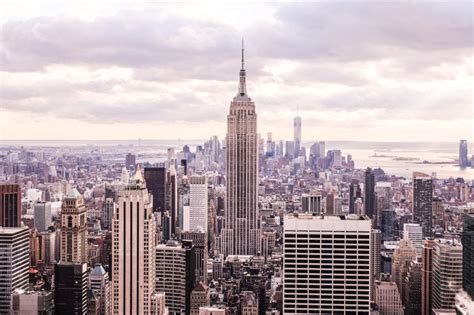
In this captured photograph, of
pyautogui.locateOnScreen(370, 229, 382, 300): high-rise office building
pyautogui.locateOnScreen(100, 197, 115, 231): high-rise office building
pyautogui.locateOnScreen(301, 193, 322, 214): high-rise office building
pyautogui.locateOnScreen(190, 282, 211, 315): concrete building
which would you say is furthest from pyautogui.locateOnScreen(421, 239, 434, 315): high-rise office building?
pyautogui.locateOnScreen(100, 197, 115, 231): high-rise office building

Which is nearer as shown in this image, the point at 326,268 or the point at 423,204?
the point at 326,268

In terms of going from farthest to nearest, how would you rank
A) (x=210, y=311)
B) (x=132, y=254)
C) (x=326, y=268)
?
(x=210, y=311) → (x=132, y=254) → (x=326, y=268)

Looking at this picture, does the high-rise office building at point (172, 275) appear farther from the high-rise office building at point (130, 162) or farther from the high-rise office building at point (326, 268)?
the high-rise office building at point (326, 268)

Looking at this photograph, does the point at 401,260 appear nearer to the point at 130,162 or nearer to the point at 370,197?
the point at 370,197

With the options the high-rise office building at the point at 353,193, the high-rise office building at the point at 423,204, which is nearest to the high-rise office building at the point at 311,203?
the high-rise office building at the point at 353,193

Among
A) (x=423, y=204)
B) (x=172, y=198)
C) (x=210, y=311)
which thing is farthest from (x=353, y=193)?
(x=172, y=198)

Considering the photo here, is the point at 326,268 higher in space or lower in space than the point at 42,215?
lower

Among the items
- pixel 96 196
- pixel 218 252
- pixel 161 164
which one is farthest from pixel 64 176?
pixel 218 252

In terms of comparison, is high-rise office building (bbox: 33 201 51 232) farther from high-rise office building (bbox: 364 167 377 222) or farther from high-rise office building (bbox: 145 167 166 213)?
high-rise office building (bbox: 364 167 377 222)
